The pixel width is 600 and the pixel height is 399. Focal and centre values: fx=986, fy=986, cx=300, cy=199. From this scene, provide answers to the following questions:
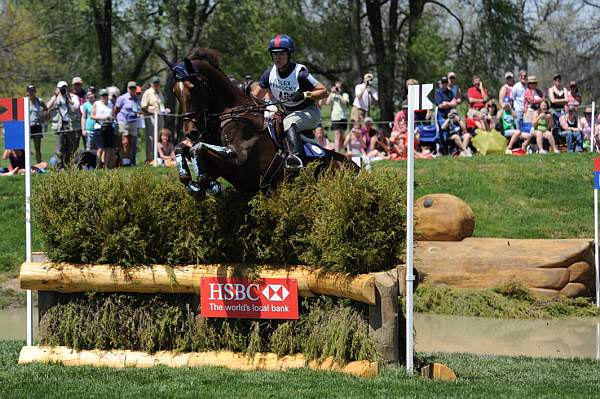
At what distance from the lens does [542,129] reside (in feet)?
72.0

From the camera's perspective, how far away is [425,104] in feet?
28.4

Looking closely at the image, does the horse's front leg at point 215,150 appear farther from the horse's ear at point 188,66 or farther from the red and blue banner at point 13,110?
the red and blue banner at point 13,110

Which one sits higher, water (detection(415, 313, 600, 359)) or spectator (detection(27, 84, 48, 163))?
spectator (detection(27, 84, 48, 163))

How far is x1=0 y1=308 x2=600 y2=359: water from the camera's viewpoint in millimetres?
11703

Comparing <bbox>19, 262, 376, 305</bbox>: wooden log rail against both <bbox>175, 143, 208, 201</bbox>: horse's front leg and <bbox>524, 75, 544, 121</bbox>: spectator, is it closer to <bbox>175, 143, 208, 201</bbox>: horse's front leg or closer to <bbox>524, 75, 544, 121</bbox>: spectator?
<bbox>175, 143, 208, 201</bbox>: horse's front leg

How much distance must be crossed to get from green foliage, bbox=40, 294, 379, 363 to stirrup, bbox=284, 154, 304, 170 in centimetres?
137

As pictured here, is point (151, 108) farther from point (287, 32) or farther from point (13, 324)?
point (287, 32)

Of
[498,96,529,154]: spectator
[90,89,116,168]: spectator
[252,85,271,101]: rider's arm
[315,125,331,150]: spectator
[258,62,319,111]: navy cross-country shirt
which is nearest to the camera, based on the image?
[258,62,319,111]: navy cross-country shirt

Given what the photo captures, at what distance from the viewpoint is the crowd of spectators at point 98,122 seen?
63.9 ft

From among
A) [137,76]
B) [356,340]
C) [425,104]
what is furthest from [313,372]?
[137,76]

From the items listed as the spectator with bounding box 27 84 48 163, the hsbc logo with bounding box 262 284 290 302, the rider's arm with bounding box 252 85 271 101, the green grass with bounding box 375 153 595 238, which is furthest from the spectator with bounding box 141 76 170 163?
the hsbc logo with bounding box 262 284 290 302

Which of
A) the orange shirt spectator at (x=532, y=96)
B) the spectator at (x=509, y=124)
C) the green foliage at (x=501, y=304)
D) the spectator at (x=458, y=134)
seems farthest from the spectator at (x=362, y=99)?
the green foliage at (x=501, y=304)

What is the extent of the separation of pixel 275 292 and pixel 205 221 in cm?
100

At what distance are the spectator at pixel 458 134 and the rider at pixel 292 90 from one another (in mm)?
11510
